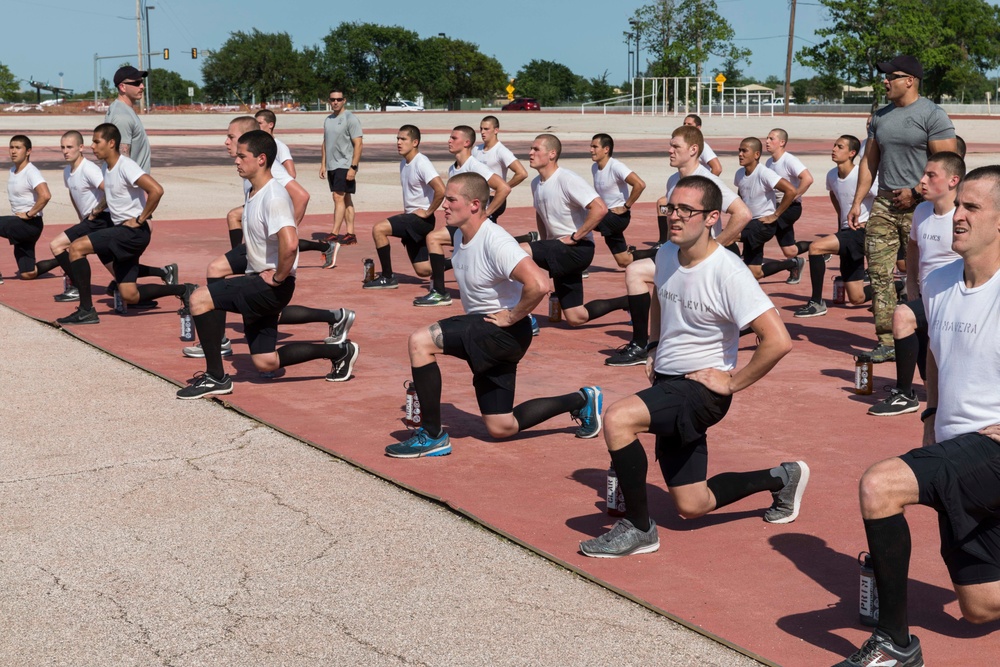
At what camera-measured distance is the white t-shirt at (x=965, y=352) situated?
4414 millimetres

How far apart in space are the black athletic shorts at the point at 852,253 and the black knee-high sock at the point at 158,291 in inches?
263

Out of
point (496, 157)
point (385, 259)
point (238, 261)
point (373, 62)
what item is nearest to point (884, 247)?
point (238, 261)

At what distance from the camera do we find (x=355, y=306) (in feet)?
41.7

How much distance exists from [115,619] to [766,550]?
299cm

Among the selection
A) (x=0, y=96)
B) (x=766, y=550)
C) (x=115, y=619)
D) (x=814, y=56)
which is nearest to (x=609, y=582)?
(x=766, y=550)

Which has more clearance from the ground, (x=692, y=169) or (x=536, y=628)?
(x=692, y=169)

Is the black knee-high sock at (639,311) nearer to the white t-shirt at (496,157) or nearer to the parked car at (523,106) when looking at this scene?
the white t-shirt at (496,157)

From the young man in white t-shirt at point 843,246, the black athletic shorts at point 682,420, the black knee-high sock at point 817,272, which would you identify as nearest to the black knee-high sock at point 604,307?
the young man in white t-shirt at point 843,246

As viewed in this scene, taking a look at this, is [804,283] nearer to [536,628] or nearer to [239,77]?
[536,628]

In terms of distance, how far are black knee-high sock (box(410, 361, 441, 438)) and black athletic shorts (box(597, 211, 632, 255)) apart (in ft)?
18.8

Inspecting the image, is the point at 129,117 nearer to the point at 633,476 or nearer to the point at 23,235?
the point at 23,235

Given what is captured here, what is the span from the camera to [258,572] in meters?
5.37

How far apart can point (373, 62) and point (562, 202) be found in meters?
99.3

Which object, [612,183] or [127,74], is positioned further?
[127,74]
